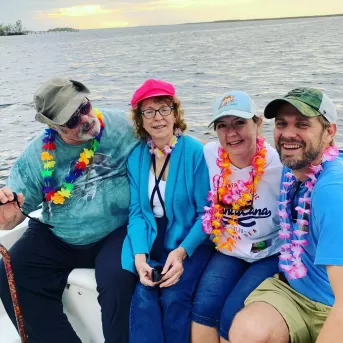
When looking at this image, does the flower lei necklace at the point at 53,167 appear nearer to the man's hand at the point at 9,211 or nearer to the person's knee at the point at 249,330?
the man's hand at the point at 9,211

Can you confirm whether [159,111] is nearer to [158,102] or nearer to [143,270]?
[158,102]

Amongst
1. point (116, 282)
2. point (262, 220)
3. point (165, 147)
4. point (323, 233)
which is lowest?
point (116, 282)

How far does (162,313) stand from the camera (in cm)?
222

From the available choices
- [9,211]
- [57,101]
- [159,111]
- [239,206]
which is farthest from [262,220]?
[9,211]

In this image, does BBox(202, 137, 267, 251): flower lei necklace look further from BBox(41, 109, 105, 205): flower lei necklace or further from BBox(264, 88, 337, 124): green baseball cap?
BBox(41, 109, 105, 205): flower lei necklace

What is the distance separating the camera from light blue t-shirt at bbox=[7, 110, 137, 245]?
2.63 metres

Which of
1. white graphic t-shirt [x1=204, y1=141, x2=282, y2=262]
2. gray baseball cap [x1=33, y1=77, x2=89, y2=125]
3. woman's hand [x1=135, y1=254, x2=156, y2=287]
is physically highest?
gray baseball cap [x1=33, y1=77, x2=89, y2=125]

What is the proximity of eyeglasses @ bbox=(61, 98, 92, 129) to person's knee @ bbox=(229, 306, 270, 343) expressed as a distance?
1359 mm

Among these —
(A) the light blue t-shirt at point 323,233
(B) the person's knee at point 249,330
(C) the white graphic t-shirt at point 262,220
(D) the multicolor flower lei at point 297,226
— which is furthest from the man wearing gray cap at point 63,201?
(A) the light blue t-shirt at point 323,233

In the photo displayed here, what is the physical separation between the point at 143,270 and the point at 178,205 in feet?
1.36

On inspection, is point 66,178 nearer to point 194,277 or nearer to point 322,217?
point 194,277

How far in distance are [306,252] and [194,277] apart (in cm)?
62

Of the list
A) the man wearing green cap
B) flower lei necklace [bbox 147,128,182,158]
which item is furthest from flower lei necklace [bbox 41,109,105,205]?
the man wearing green cap

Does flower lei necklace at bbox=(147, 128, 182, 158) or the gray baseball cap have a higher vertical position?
the gray baseball cap
